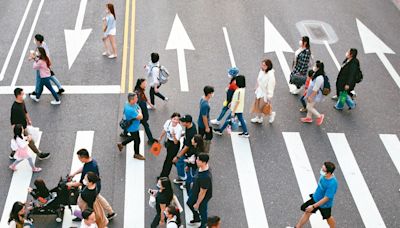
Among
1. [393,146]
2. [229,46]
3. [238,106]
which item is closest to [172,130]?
[238,106]

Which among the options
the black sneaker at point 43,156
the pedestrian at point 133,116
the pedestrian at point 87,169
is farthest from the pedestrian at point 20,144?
the pedestrian at point 133,116

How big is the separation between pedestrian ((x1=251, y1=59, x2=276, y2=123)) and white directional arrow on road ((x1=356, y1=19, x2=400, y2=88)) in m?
5.02

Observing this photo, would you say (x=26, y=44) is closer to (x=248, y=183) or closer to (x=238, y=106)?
(x=238, y=106)

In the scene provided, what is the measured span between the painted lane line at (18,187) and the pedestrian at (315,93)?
704cm

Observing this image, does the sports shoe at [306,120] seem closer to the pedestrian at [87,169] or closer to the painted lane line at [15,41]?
the pedestrian at [87,169]

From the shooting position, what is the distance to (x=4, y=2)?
64.1 ft

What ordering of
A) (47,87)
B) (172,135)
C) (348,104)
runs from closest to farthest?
1. (172,135)
2. (47,87)
3. (348,104)

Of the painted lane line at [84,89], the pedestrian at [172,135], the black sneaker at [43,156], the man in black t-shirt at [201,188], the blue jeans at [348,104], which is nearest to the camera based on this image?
the man in black t-shirt at [201,188]

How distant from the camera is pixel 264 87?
13.4 m

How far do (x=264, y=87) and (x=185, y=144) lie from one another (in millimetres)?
3171

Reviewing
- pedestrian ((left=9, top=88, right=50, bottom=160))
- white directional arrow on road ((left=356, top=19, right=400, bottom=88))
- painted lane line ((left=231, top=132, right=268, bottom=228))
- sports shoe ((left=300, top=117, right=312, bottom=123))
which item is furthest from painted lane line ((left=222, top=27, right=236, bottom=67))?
pedestrian ((left=9, top=88, right=50, bottom=160))

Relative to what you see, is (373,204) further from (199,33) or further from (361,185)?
(199,33)

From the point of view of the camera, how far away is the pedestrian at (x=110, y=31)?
15805mm

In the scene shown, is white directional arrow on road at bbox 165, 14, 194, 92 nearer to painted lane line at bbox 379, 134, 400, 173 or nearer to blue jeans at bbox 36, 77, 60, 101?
blue jeans at bbox 36, 77, 60, 101
